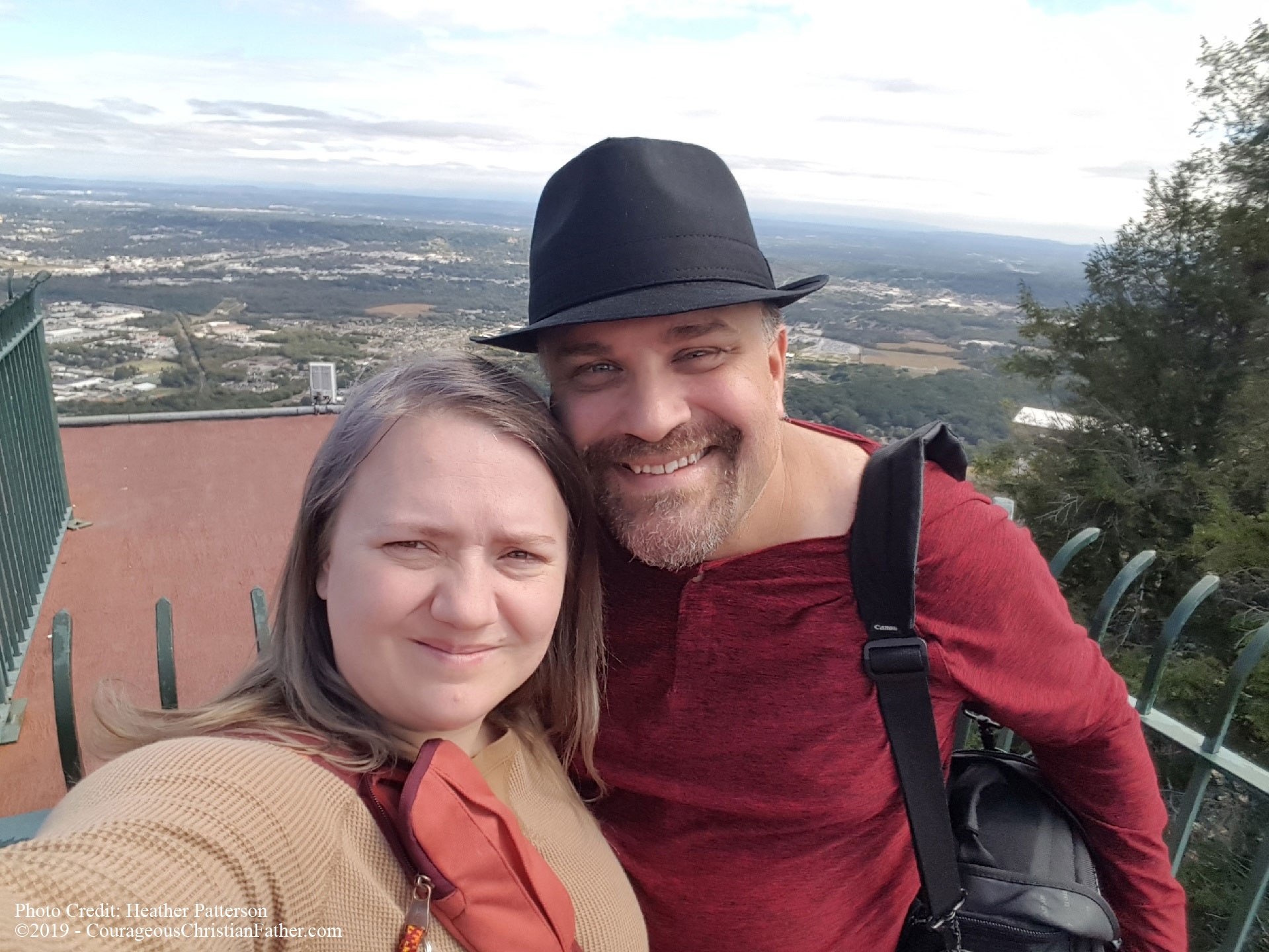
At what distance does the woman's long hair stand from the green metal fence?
11.5 feet

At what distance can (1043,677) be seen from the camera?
5.61 ft

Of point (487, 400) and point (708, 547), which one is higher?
point (487, 400)

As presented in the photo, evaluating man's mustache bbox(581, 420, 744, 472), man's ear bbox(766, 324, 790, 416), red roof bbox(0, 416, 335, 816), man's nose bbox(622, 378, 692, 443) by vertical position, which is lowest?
red roof bbox(0, 416, 335, 816)

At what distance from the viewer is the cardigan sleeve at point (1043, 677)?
65.1 inches

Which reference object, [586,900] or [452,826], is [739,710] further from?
[452,826]

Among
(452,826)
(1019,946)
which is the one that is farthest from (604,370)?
(1019,946)

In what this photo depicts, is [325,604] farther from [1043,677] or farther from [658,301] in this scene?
[1043,677]

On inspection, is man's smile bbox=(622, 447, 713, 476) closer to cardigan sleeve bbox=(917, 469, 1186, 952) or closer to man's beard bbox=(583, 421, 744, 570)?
man's beard bbox=(583, 421, 744, 570)

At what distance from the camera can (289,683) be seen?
4.40 ft

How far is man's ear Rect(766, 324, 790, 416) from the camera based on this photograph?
1.84 m

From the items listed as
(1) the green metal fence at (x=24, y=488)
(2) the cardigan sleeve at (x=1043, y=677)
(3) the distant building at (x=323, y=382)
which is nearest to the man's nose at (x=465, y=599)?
(2) the cardigan sleeve at (x=1043, y=677)

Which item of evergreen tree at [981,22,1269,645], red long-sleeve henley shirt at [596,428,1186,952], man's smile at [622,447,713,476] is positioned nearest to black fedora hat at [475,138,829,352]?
man's smile at [622,447,713,476]

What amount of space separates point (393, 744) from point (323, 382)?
8976mm

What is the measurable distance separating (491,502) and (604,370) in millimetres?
488
